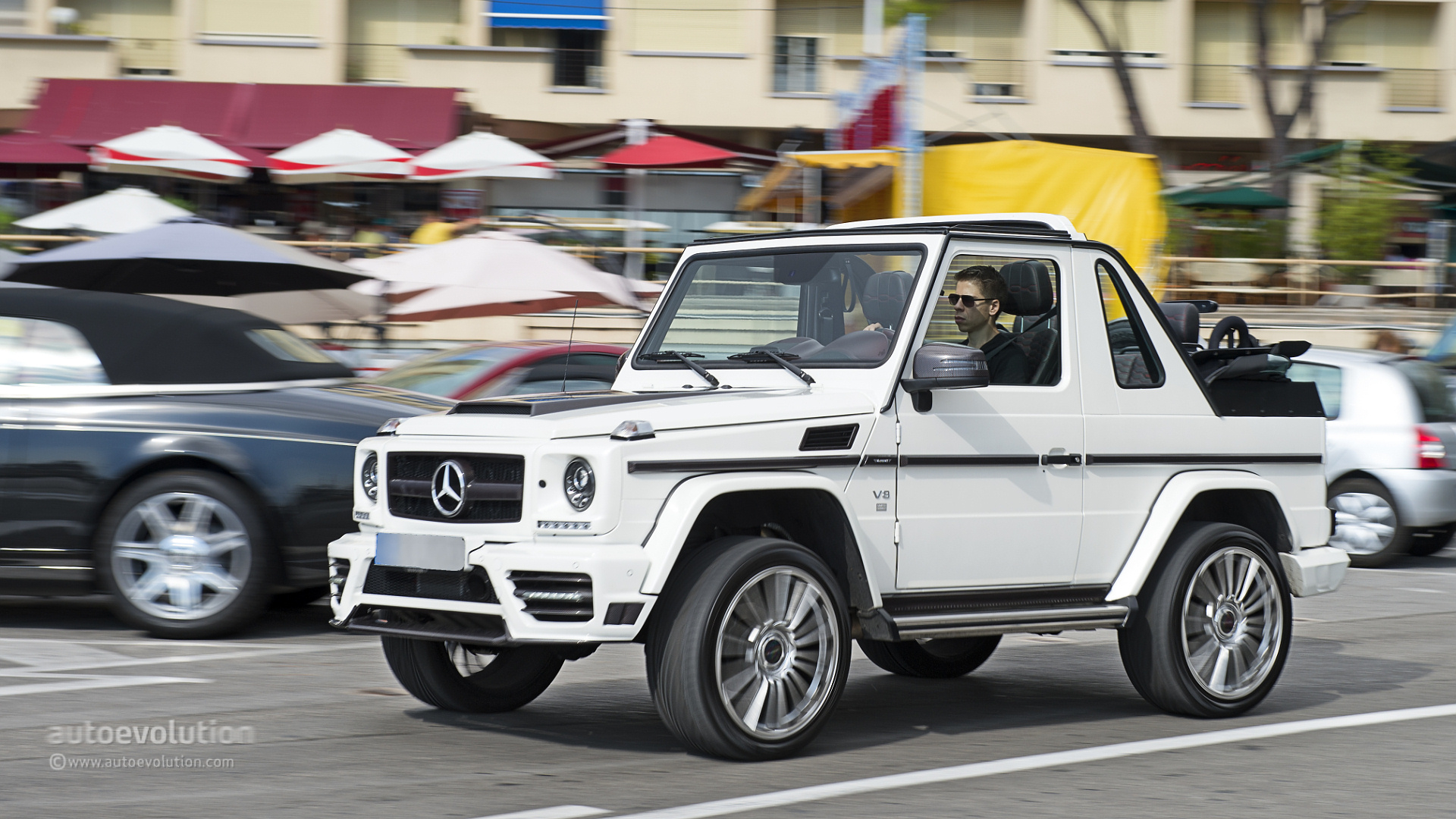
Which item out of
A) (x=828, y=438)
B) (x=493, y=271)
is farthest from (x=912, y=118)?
(x=828, y=438)

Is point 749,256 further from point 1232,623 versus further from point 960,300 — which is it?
point 1232,623

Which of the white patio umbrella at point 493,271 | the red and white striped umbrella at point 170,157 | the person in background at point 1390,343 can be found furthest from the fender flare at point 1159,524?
the red and white striped umbrella at point 170,157

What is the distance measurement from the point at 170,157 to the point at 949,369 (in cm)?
2258

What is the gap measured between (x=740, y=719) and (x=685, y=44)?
108 ft

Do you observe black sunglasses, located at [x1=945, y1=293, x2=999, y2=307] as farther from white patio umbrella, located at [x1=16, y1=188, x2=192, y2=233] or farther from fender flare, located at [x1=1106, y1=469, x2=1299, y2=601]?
white patio umbrella, located at [x1=16, y1=188, x2=192, y2=233]

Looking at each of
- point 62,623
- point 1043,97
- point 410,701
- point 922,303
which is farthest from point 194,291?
point 1043,97

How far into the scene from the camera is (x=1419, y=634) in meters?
9.23

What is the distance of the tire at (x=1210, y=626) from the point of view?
6363 millimetres

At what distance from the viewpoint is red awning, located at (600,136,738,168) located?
2747 centimetres

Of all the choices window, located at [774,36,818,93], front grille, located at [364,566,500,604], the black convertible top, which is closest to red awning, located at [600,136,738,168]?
window, located at [774,36,818,93]

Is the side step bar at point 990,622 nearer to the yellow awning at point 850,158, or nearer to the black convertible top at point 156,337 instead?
the black convertible top at point 156,337

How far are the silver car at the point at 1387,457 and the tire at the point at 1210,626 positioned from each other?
607 centimetres

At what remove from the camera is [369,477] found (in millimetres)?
5797

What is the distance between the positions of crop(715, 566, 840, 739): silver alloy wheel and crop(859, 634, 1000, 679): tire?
6.31 ft
